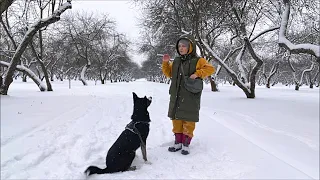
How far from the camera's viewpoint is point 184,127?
4402 mm

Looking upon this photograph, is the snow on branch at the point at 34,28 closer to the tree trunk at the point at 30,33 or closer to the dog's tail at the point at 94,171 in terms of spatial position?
the tree trunk at the point at 30,33

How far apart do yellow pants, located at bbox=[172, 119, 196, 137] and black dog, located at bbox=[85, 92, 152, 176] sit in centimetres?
77

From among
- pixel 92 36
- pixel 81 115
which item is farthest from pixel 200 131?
pixel 92 36

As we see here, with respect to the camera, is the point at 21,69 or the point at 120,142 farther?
the point at 21,69

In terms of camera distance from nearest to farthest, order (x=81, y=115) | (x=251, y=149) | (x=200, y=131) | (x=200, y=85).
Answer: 1. (x=200, y=85)
2. (x=251, y=149)
3. (x=200, y=131)
4. (x=81, y=115)

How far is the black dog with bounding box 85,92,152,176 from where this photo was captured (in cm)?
346

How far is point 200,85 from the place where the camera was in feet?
13.6

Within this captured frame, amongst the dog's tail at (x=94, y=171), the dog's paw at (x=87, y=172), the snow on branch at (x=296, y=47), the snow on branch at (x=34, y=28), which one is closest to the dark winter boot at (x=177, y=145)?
the dog's tail at (x=94, y=171)

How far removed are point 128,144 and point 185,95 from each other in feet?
4.48

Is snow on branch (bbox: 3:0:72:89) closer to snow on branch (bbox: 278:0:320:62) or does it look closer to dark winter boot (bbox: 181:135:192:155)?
snow on branch (bbox: 278:0:320:62)

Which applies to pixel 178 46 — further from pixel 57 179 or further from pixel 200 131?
pixel 57 179

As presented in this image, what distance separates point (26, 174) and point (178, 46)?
3.07 metres

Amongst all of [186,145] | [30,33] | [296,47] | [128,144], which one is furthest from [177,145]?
[30,33]

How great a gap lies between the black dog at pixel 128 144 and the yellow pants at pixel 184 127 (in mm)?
769
